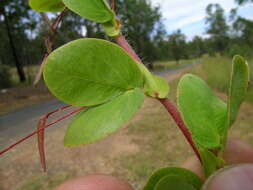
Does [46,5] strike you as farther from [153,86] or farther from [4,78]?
[4,78]

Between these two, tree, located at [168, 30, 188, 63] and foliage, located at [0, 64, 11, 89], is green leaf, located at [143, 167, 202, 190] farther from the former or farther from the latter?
tree, located at [168, 30, 188, 63]

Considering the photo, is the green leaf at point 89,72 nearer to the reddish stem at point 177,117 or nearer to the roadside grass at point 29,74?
the reddish stem at point 177,117

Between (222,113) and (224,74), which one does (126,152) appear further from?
(224,74)

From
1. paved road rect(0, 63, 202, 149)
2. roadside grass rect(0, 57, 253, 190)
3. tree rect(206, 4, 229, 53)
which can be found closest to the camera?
roadside grass rect(0, 57, 253, 190)

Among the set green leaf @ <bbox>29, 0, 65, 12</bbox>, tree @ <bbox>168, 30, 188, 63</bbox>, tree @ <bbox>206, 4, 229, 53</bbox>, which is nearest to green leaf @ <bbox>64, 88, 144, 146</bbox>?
green leaf @ <bbox>29, 0, 65, 12</bbox>

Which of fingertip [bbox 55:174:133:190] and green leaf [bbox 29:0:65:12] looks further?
fingertip [bbox 55:174:133:190]

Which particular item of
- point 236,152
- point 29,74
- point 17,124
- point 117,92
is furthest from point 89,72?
point 17,124

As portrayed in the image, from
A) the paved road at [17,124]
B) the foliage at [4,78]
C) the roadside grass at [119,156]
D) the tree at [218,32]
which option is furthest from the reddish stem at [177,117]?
the tree at [218,32]

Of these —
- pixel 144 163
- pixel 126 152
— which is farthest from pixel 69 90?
pixel 126 152
